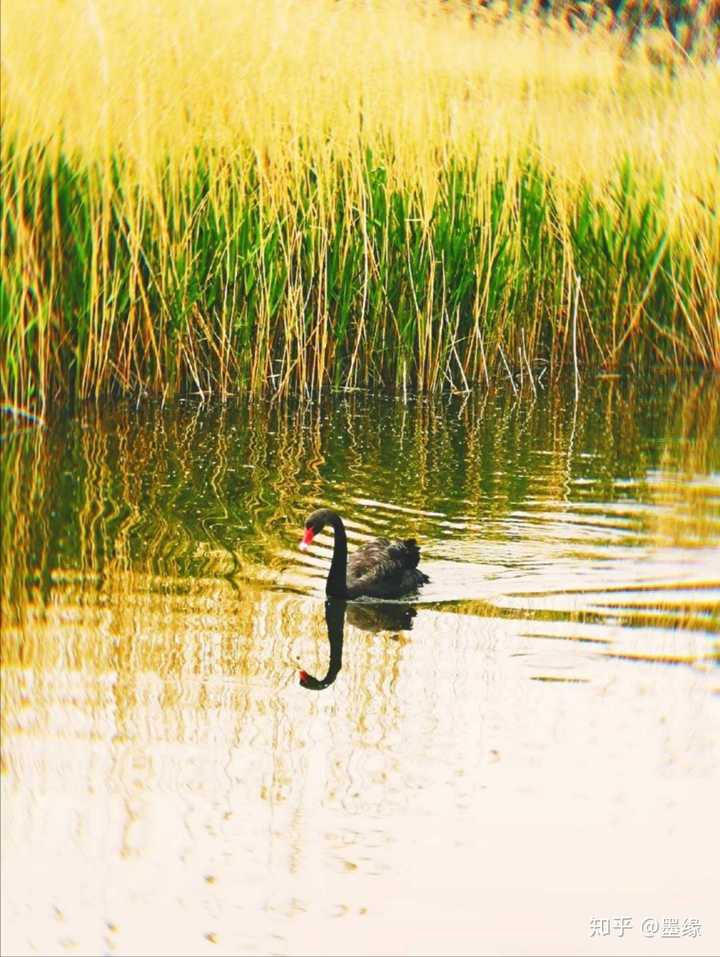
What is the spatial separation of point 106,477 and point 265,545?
1.41 meters

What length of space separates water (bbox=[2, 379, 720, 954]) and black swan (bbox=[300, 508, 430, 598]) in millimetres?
75

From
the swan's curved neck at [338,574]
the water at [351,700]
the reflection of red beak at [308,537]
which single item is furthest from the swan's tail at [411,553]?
the reflection of red beak at [308,537]

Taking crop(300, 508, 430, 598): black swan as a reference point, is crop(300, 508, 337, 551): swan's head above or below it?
above

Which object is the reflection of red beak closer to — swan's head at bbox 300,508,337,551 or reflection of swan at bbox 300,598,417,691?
swan's head at bbox 300,508,337,551

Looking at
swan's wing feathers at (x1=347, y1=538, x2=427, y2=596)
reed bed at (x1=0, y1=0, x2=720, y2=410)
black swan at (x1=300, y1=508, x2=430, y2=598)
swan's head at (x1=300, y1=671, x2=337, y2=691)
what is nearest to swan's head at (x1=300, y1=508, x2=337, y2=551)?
black swan at (x1=300, y1=508, x2=430, y2=598)

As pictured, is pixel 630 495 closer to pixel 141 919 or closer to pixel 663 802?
pixel 663 802

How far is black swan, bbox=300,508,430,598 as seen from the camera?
6555 millimetres

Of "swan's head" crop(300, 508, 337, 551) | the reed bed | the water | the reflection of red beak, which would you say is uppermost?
the reed bed

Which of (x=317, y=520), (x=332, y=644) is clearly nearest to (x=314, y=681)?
(x=332, y=644)

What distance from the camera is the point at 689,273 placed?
11367 mm

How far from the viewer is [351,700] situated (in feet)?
17.1

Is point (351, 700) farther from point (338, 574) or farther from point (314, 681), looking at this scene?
point (338, 574)

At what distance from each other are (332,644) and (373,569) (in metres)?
0.73

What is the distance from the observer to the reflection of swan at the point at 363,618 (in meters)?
6.09
